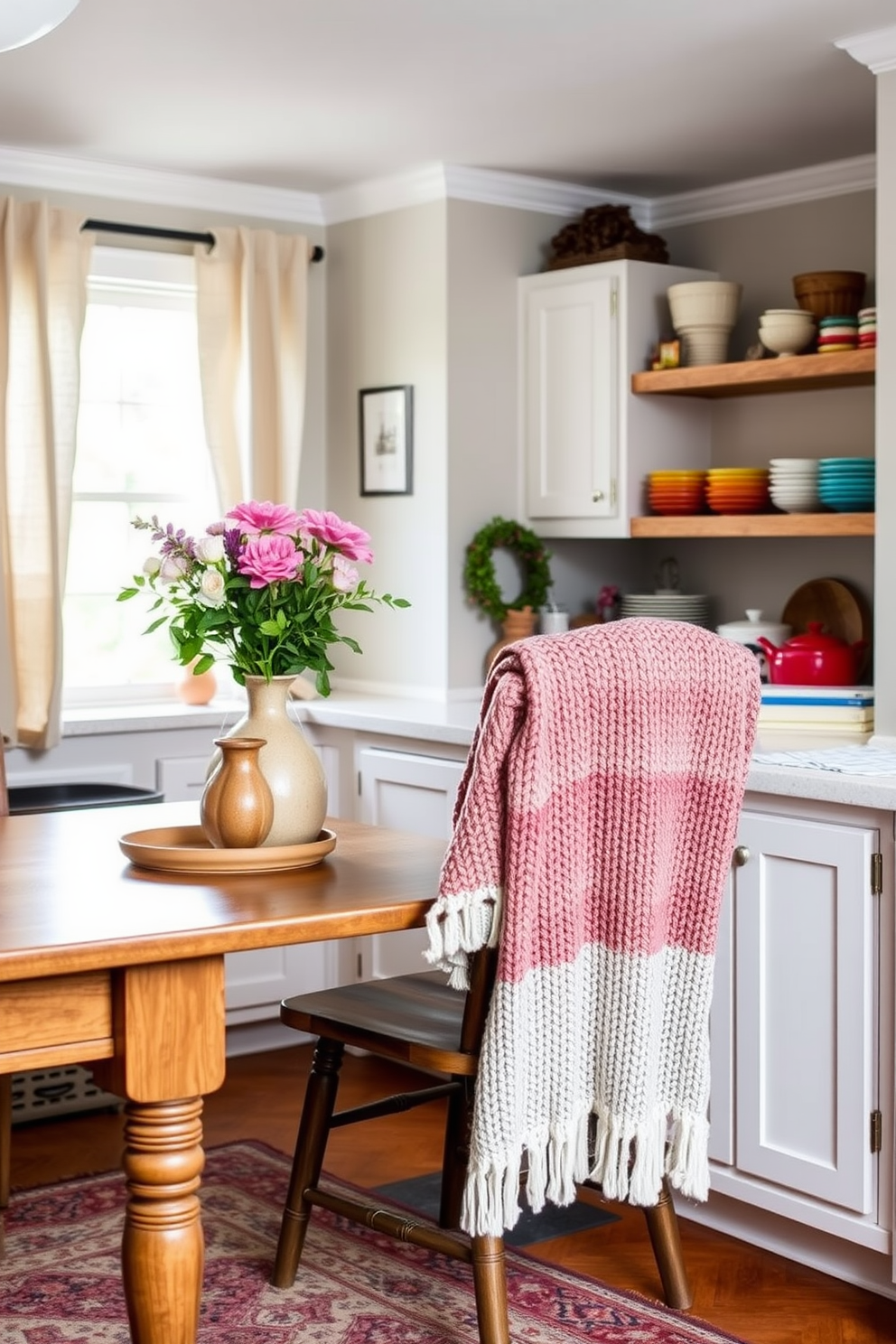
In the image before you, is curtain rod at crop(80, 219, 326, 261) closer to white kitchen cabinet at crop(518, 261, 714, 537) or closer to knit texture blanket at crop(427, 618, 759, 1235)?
white kitchen cabinet at crop(518, 261, 714, 537)

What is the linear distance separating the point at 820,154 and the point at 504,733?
2.57m

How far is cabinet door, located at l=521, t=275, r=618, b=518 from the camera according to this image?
4.32 m

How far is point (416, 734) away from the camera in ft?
12.8

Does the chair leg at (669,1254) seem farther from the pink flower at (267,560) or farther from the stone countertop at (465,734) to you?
the pink flower at (267,560)

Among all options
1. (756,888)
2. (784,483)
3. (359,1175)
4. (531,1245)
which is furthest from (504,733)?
(784,483)

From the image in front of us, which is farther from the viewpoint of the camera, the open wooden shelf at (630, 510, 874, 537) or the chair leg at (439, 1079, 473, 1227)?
the open wooden shelf at (630, 510, 874, 537)

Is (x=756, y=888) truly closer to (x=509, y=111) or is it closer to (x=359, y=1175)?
(x=359, y=1175)

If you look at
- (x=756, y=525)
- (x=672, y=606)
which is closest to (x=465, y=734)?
(x=756, y=525)

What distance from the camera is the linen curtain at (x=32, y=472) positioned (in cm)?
404

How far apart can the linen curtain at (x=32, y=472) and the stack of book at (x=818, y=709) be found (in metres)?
1.79

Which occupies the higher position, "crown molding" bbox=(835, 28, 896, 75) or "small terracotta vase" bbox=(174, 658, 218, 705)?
"crown molding" bbox=(835, 28, 896, 75)

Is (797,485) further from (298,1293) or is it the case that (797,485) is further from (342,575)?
(298,1293)

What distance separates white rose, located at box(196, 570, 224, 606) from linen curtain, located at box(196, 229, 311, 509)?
2.12 m

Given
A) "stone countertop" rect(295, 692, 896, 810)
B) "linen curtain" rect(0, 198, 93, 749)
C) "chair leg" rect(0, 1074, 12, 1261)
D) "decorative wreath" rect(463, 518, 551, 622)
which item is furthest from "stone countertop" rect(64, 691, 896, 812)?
"chair leg" rect(0, 1074, 12, 1261)
